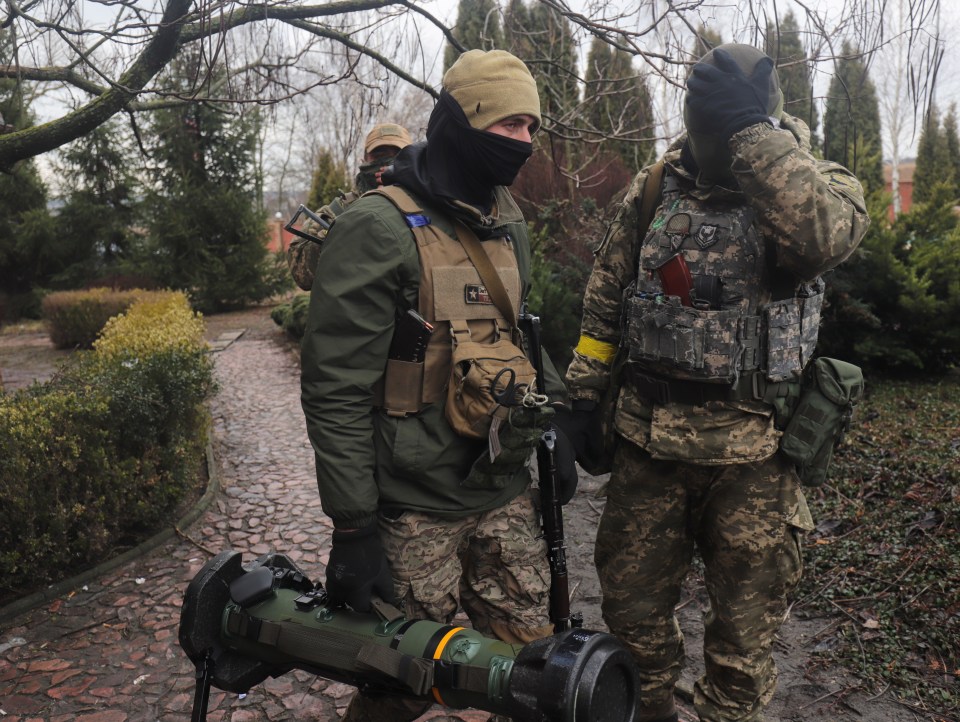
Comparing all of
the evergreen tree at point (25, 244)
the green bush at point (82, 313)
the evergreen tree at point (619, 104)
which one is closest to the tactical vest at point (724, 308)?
the evergreen tree at point (619, 104)

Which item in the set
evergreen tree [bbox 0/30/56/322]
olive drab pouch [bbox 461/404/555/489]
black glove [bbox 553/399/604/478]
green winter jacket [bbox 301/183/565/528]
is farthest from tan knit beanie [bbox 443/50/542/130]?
evergreen tree [bbox 0/30/56/322]

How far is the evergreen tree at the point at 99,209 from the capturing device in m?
16.8

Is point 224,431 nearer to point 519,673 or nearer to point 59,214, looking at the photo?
point 519,673

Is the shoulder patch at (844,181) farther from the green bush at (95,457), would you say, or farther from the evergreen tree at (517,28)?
the green bush at (95,457)

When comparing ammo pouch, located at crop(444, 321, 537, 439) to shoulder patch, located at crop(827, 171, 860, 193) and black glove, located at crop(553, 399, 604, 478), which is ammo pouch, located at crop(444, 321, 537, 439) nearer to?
black glove, located at crop(553, 399, 604, 478)

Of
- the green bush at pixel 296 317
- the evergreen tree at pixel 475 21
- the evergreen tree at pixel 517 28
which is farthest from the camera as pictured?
the green bush at pixel 296 317

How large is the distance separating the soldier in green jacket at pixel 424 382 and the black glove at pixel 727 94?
0.48 meters

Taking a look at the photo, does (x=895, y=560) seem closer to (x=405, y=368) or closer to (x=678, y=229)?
(x=678, y=229)

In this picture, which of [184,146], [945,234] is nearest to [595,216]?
[945,234]

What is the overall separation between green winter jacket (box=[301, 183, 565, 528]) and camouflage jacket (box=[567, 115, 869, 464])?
70 cm

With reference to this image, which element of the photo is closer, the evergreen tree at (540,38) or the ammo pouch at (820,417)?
the ammo pouch at (820,417)

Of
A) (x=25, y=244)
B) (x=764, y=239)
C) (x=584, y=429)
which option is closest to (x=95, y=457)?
(x=584, y=429)

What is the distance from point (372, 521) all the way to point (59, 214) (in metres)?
18.5

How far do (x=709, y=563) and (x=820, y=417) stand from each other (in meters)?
0.60
